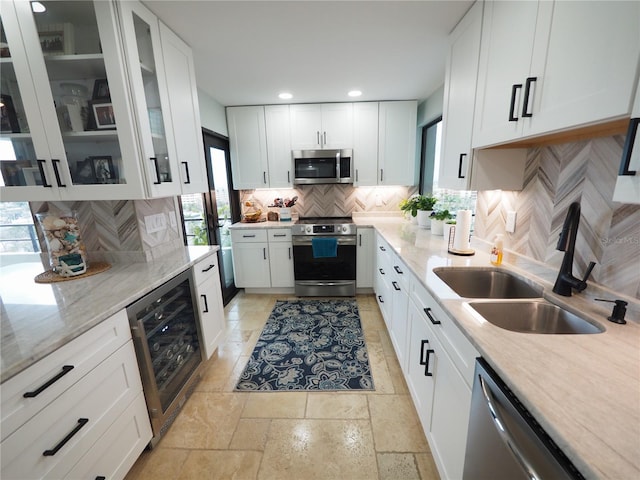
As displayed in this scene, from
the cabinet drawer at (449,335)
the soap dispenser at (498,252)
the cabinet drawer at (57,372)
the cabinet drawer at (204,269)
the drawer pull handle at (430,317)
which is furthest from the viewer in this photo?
the cabinet drawer at (204,269)

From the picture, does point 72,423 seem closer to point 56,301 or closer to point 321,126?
point 56,301

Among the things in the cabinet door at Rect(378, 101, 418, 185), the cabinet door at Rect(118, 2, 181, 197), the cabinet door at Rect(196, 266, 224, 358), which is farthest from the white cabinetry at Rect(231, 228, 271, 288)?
the cabinet door at Rect(378, 101, 418, 185)

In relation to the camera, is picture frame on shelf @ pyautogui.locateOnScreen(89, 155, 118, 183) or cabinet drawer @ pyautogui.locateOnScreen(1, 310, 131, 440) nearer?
cabinet drawer @ pyautogui.locateOnScreen(1, 310, 131, 440)

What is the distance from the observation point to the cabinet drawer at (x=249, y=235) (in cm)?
335

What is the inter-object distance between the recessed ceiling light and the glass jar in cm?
108

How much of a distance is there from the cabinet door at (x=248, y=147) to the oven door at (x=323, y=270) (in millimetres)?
1042

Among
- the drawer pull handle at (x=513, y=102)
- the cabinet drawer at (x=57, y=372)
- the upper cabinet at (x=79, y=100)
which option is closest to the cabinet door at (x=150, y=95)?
the upper cabinet at (x=79, y=100)

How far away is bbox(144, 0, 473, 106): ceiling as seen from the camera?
59.8 inches

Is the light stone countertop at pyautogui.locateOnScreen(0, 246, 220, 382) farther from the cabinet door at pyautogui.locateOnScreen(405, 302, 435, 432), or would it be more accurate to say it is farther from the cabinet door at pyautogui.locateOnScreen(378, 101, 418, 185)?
the cabinet door at pyautogui.locateOnScreen(378, 101, 418, 185)

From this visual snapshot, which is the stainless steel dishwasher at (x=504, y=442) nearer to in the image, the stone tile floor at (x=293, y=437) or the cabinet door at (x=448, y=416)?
the cabinet door at (x=448, y=416)

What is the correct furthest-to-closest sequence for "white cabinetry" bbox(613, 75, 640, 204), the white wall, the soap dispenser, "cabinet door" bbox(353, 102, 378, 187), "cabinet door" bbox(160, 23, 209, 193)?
"cabinet door" bbox(353, 102, 378, 187) < the white wall < "cabinet door" bbox(160, 23, 209, 193) < the soap dispenser < "white cabinetry" bbox(613, 75, 640, 204)

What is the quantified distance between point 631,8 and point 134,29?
7.04 ft

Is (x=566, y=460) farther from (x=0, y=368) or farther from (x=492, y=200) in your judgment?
(x=492, y=200)

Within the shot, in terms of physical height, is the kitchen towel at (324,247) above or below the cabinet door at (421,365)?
above
